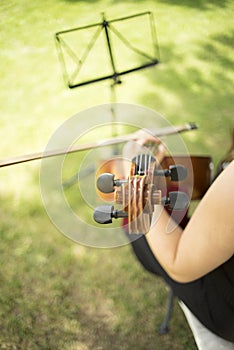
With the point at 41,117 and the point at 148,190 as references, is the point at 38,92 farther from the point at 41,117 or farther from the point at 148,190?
the point at 148,190

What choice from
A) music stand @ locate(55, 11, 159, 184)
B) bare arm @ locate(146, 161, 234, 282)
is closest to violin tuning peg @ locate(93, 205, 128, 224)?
bare arm @ locate(146, 161, 234, 282)

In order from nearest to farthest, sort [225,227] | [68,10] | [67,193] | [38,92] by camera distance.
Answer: [225,227], [67,193], [38,92], [68,10]

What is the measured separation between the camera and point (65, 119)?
2.16 meters

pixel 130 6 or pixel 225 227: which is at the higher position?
pixel 130 6

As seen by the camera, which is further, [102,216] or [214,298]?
[214,298]

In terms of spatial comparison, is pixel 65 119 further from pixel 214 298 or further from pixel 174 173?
pixel 174 173

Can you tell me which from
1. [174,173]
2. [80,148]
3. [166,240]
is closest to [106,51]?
[80,148]

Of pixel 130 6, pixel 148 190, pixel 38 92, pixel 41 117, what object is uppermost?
pixel 130 6

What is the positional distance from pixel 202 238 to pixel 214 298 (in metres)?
0.25

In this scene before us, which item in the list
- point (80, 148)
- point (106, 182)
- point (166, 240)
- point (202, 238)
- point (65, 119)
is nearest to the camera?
point (106, 182)

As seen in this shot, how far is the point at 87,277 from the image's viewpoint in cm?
149

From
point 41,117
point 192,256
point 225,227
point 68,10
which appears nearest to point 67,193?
point 41,117

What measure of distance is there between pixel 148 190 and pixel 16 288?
1229 mm

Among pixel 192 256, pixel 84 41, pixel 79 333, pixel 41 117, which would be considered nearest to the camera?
pixel 192 256
